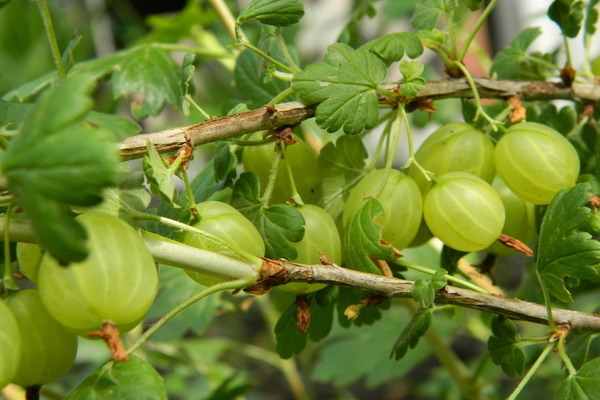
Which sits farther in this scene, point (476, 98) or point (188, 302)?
point (476, 98)

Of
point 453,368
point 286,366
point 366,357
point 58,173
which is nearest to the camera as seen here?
point 58,173

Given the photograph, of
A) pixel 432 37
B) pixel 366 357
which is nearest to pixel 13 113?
pixel 432 37

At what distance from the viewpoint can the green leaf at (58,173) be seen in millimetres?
357

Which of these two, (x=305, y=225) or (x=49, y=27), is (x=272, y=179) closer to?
(x=305, y=225)

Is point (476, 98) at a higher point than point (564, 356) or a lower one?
higher

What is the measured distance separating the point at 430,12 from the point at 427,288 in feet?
1.03

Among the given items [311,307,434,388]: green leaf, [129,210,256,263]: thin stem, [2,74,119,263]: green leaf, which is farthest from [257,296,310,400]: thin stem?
[2,74,119,263]: green leaf

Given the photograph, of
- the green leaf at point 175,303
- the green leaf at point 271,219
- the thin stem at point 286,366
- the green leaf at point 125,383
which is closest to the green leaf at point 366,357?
the thin stem at point 286,366

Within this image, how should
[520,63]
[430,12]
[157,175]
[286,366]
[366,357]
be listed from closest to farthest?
1. [157,175]
2. [430,12]
3. [520,63]
4. [366,357]
5. [286,366]

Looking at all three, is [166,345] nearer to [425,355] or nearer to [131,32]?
[425,355]

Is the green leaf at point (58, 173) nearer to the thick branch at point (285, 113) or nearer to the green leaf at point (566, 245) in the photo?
the thick branch at point (285, 113)

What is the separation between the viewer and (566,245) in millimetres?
565

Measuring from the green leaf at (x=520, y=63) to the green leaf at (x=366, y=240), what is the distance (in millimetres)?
329

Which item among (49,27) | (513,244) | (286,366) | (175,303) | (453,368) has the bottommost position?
(286,366)
